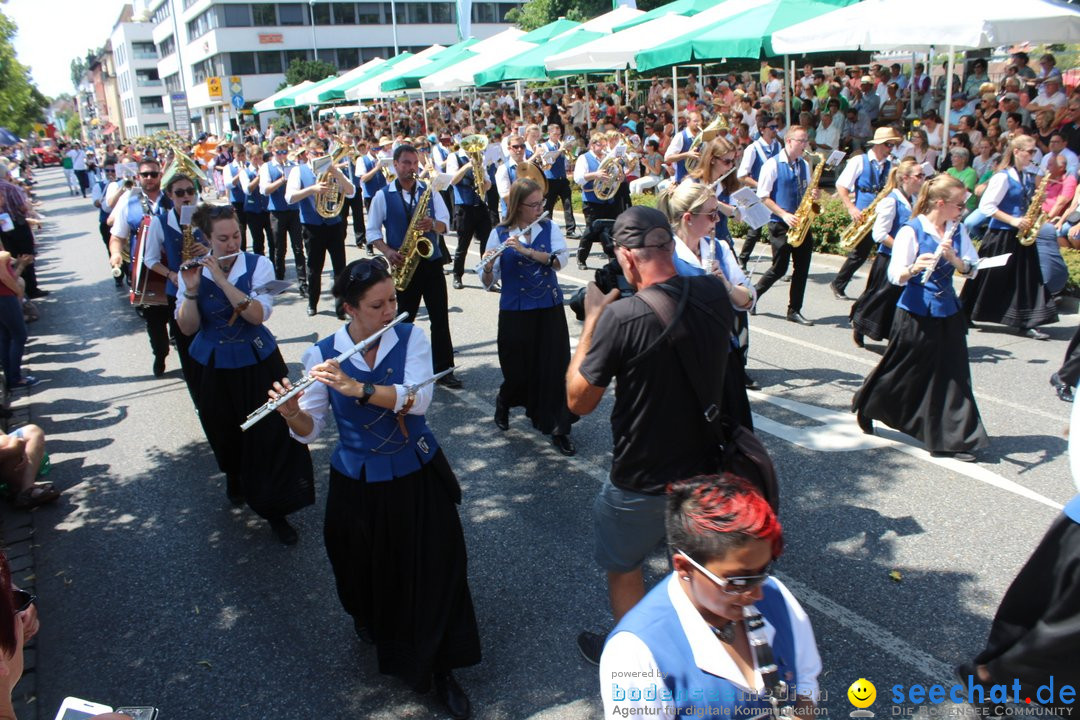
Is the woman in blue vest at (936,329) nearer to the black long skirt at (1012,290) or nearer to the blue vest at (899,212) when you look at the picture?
the blue vest at (899,212)

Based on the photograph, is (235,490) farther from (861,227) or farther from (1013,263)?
(1013,263)

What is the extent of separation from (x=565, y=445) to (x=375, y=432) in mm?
2614

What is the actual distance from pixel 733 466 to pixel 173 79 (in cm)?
9580

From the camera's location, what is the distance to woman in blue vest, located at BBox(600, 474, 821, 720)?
1940 millimetres

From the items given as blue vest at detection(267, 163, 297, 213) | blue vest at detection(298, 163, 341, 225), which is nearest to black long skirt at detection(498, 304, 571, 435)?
blue vest at detection(298, 163, 341, 225)

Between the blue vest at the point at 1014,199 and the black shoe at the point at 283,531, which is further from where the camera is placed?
the blue vest at the point at 1014,199

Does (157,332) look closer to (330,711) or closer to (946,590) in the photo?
(330,711)

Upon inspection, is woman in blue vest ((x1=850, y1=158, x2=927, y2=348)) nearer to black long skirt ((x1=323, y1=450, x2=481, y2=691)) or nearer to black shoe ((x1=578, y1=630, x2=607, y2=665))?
black shoe ((x1=578, y1=630, x2=607, y2=665))

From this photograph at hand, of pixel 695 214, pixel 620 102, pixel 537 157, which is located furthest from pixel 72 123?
pixel 695 214

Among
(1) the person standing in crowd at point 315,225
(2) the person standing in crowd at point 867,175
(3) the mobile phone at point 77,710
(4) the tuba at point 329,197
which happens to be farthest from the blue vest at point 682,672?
(4) the tuba at point 329,197

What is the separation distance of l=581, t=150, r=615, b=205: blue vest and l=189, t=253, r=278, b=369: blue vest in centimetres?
754

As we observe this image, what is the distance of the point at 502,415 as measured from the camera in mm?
6270

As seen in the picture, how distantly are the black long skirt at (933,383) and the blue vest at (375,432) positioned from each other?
11.6ft

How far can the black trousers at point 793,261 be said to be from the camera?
341 inches
